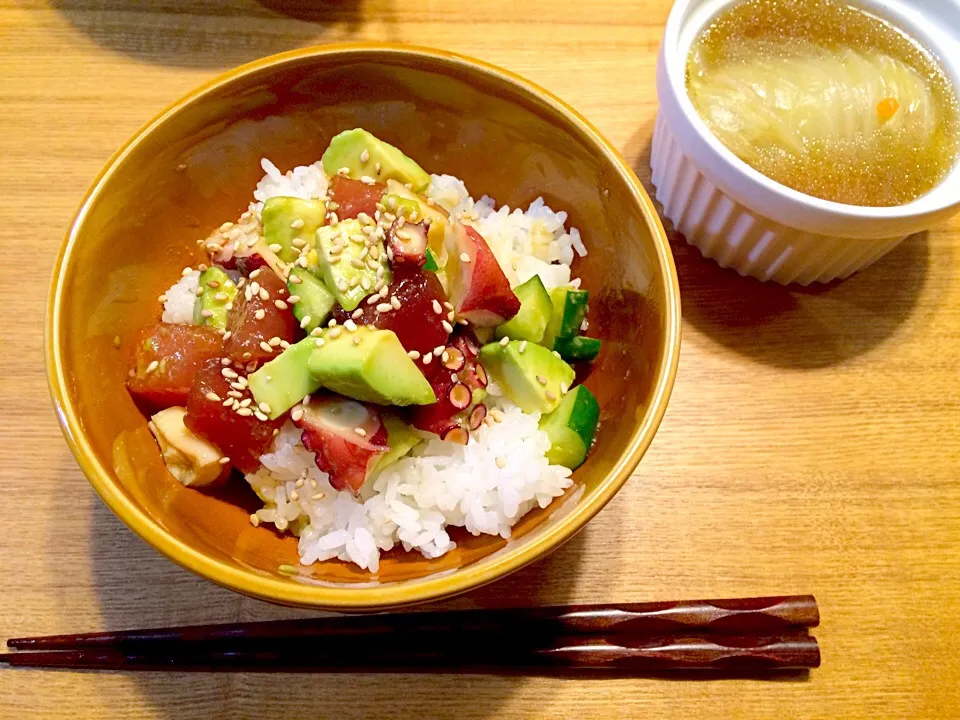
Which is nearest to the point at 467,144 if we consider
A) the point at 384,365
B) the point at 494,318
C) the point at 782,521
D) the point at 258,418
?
the point at 494,318

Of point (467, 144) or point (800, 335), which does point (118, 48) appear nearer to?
point (467, 144)

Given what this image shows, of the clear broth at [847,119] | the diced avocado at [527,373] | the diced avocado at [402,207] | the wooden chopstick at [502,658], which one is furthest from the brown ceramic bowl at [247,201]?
the clear broth at [847,119]

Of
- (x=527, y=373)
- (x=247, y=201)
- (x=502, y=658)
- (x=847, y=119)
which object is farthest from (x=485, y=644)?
(x=847, y=119)

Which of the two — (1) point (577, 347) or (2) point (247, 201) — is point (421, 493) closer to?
(1) point (577, 347)

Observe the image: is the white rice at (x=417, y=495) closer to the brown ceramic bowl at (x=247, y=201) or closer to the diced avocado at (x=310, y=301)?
the brown ceramic bowl at (x=247, y=201)

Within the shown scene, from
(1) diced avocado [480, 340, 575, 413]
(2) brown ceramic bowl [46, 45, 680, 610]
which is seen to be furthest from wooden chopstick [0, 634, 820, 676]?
(1) diced avocado [480, 340, 575, 413]

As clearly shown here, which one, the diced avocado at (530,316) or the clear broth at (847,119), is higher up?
the clear broth at (847,119)
